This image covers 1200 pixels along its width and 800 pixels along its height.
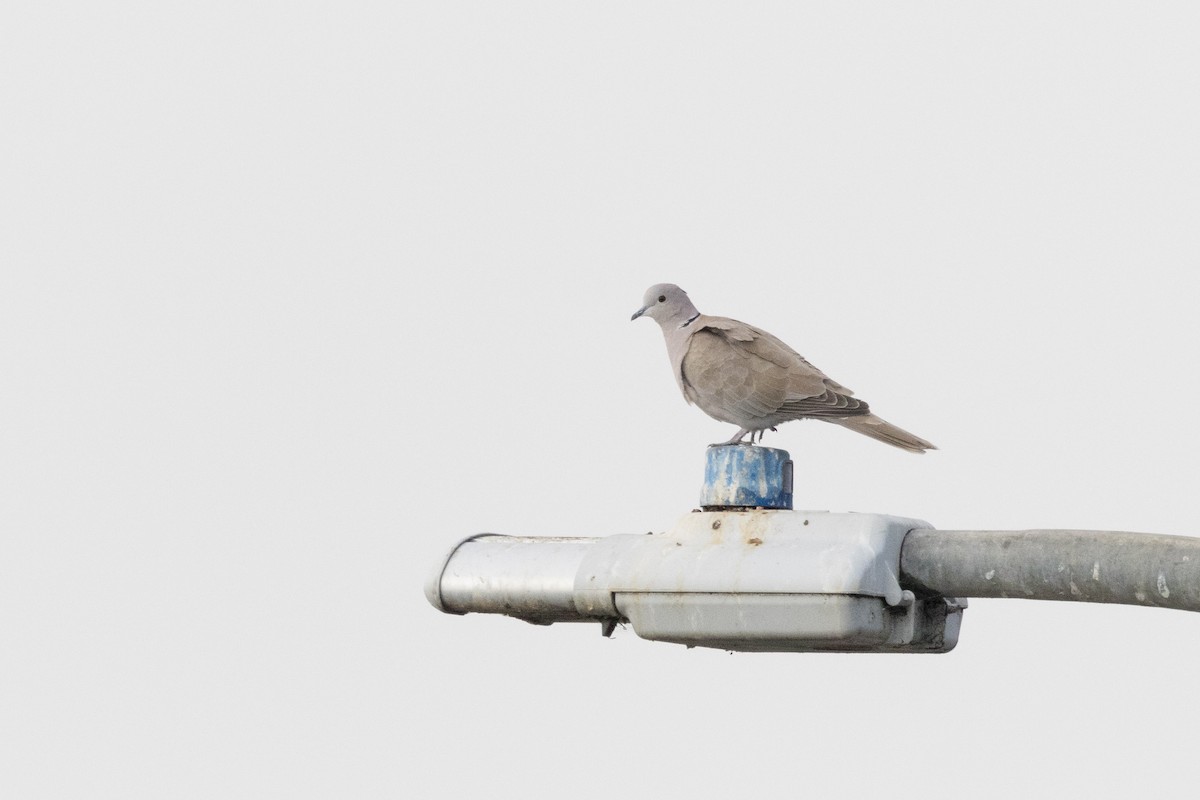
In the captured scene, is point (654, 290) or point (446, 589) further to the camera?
point (654, 290)

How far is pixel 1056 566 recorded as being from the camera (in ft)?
12.9

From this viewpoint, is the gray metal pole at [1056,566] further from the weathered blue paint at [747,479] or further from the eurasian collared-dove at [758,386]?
the eurasian collared-dove at [758,386]

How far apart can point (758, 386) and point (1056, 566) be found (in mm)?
2271

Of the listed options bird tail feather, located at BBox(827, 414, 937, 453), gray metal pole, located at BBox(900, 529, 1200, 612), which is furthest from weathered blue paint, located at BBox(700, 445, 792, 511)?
bird tail feather, located at BBox(827, 414, 937, 453)

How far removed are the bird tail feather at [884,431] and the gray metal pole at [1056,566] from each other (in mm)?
1569

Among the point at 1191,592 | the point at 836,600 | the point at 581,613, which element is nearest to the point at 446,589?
the point at 581,613

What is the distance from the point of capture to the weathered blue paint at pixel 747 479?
4.70 metres

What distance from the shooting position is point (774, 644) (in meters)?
4.41

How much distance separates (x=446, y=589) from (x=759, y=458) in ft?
3.51

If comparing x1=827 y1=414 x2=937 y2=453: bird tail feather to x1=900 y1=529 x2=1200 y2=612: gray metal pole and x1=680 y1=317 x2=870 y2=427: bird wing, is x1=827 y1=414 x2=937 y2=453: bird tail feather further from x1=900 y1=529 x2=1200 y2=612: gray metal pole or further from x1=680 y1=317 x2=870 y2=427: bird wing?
x1=900 y1=529 x2=1200 y2=612: gray metal pole

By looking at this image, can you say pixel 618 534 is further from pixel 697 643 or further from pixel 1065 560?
pixel 1065 560

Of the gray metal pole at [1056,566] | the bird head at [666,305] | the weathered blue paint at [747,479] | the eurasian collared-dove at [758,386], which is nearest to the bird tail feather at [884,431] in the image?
the eurasian collared-dove at [758,386]

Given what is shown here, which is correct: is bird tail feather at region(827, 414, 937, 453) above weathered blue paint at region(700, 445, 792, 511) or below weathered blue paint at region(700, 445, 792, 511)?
above

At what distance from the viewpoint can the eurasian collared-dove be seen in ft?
19.7
